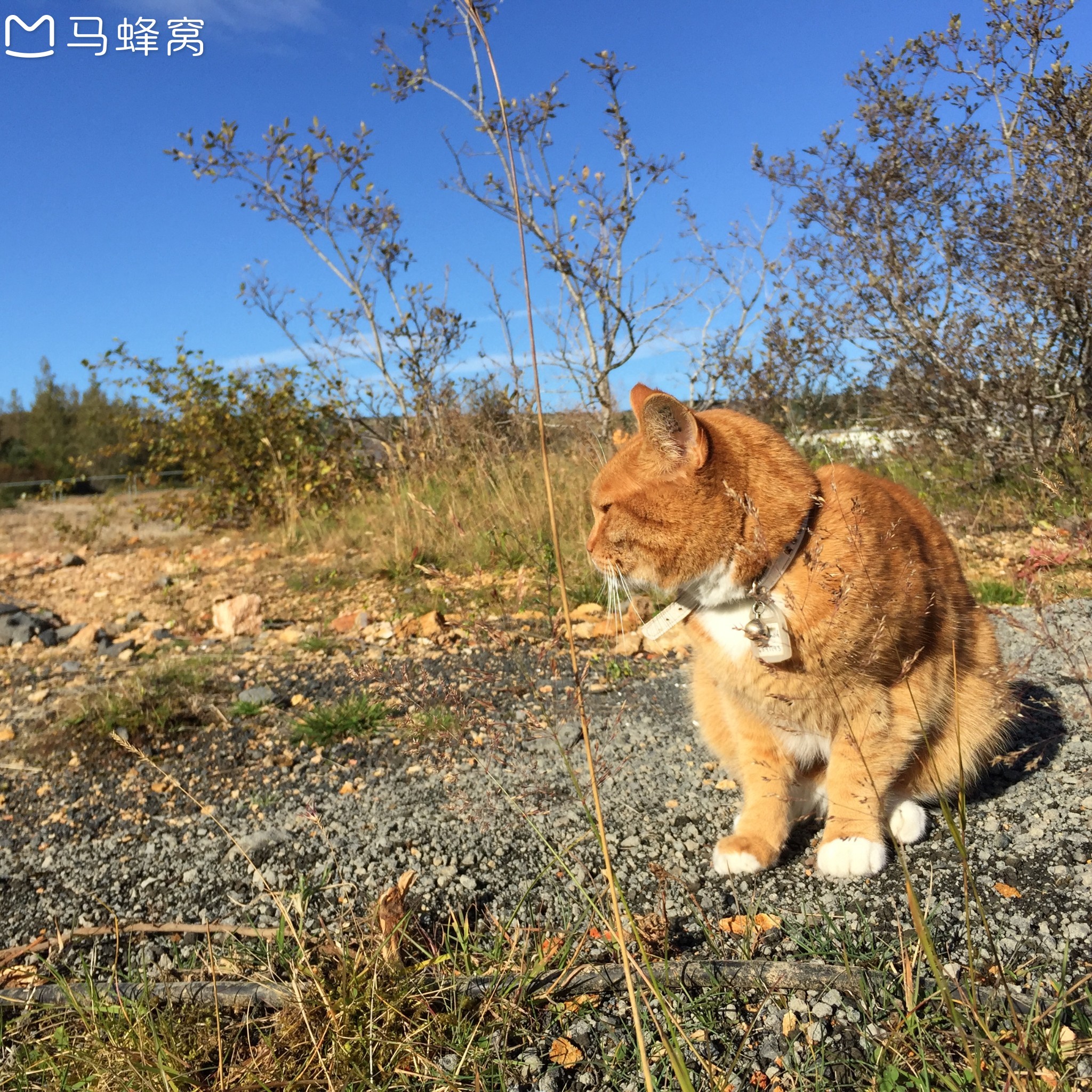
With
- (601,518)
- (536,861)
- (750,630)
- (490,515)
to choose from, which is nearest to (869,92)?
(490,515)

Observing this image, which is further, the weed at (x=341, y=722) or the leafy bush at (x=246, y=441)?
the leafy bush at (x=246, y=441)


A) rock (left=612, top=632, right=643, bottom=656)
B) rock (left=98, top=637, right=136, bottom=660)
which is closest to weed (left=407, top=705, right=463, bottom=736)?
rock (left=612, top=632, right=643, bottom=656)

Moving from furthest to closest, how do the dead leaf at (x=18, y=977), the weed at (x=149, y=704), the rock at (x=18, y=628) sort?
the rock at (x=18, y=628)
the weed at (x=149, y=704)
the dead leaf at (x=18, y=977)

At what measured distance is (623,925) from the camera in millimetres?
1765

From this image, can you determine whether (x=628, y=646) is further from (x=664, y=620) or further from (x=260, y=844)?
(x=260, y=844)

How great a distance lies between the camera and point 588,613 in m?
4.46

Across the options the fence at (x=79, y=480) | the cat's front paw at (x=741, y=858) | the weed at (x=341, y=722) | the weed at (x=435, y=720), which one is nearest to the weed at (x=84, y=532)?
the fence at (x=79, y=480)

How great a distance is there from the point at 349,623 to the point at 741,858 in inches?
130

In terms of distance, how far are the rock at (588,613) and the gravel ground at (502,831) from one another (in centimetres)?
112

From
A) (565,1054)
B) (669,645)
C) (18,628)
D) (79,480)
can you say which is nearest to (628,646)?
(669,645)

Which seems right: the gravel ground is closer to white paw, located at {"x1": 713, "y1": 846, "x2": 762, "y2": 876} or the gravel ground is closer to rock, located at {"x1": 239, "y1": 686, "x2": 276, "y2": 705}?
white paw, located at {"x1": 713, "y1": 846, "x2": 762, "y2": 876}

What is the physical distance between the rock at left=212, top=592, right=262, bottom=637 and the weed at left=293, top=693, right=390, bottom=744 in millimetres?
1917

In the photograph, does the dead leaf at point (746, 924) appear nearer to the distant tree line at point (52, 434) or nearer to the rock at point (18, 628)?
the rock at point (18, 628)

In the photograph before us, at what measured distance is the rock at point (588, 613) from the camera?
4375mm
